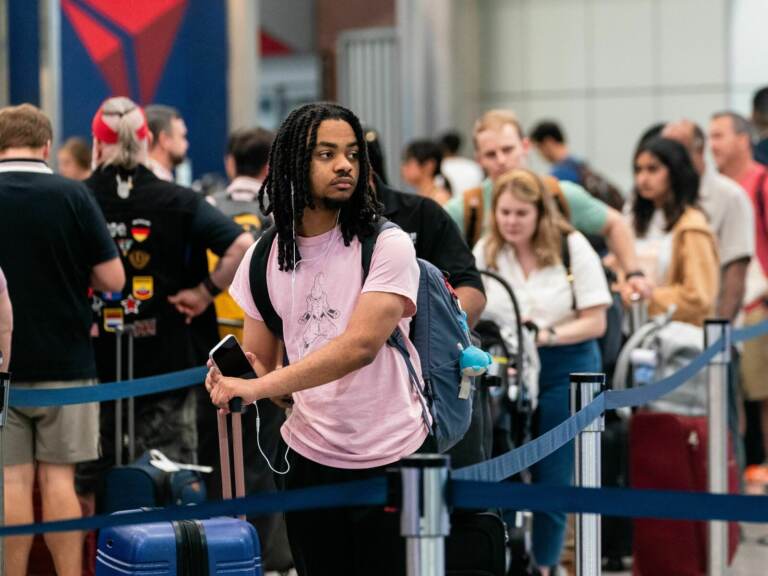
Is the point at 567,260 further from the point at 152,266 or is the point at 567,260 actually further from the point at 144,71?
the point at 144,71

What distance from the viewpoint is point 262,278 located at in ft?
11.8

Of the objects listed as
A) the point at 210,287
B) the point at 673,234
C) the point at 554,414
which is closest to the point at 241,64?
the point at 673,234

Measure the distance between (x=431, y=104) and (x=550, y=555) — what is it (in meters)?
10.6

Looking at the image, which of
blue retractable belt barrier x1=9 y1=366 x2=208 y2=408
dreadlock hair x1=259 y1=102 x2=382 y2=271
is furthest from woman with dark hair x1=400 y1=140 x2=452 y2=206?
dreadlock hair x1=259 y1=102 x2=382 y2=271

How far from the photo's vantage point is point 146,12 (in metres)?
10.8

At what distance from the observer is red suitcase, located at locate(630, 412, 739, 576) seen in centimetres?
586

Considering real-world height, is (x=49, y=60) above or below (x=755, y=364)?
above

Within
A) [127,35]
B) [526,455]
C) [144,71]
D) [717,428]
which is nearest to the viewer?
[526,455]

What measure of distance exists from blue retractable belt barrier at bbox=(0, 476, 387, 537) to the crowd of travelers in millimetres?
477

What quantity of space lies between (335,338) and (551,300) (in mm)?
2451

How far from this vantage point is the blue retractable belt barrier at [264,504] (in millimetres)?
2787

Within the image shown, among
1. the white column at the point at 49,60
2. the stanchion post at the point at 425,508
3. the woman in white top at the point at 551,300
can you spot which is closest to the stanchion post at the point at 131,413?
the woman in white top at the point at 551,300

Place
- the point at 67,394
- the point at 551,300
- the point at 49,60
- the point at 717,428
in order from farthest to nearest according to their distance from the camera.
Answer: the point at 49,60 → the point at 551,300 → the point at 717,428 → the point at 67,394

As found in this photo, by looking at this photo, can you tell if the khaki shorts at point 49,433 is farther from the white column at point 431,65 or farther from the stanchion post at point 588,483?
the white column at point 431,65
